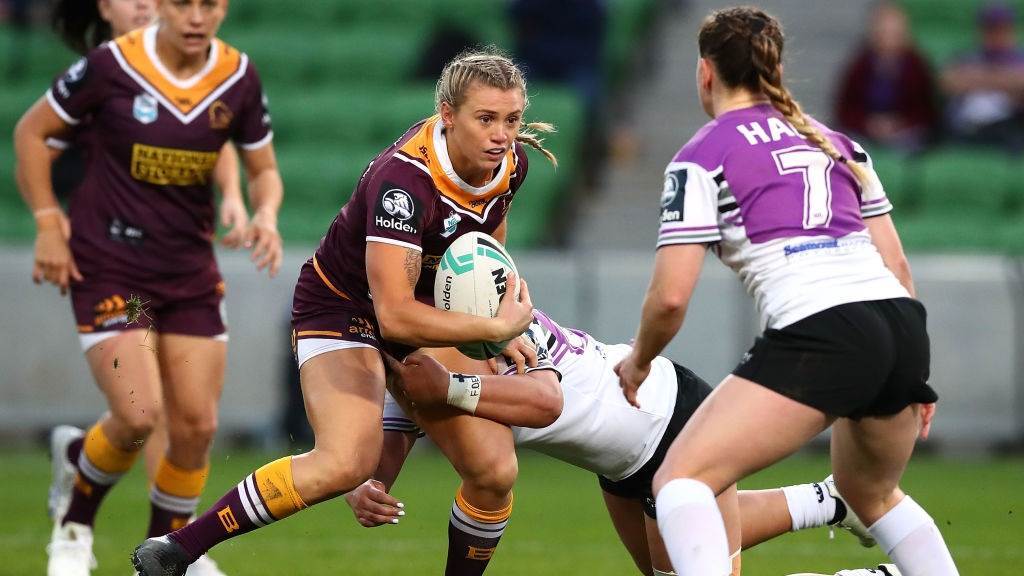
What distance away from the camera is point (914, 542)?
15.8ft

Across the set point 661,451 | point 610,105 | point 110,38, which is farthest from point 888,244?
point 610,105

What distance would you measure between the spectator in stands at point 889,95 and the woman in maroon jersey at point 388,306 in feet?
24.0

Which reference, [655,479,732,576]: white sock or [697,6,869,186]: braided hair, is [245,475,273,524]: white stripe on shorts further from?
[697,6,869,186]: braided hair

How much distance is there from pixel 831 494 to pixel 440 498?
368 centimetres

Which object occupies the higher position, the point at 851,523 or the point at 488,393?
the point at 488,393

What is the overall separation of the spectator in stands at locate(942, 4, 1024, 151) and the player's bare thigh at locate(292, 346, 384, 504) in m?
8.25

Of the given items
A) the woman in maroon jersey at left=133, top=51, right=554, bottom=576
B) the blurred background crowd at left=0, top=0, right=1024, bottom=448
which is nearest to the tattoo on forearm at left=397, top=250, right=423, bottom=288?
the woman in maroon jersey at left=133, top=51, right=554, bottom=576

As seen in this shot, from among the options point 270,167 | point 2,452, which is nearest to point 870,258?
→ point 270,167

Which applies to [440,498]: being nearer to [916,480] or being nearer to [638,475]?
[916,480]

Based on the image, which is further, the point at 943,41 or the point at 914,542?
the point at 943,41

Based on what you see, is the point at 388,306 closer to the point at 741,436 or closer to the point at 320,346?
the point at 320,346

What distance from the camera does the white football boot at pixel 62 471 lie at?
6.58 metres

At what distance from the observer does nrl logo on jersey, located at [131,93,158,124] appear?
6195 mm

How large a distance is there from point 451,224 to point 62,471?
2.58m
